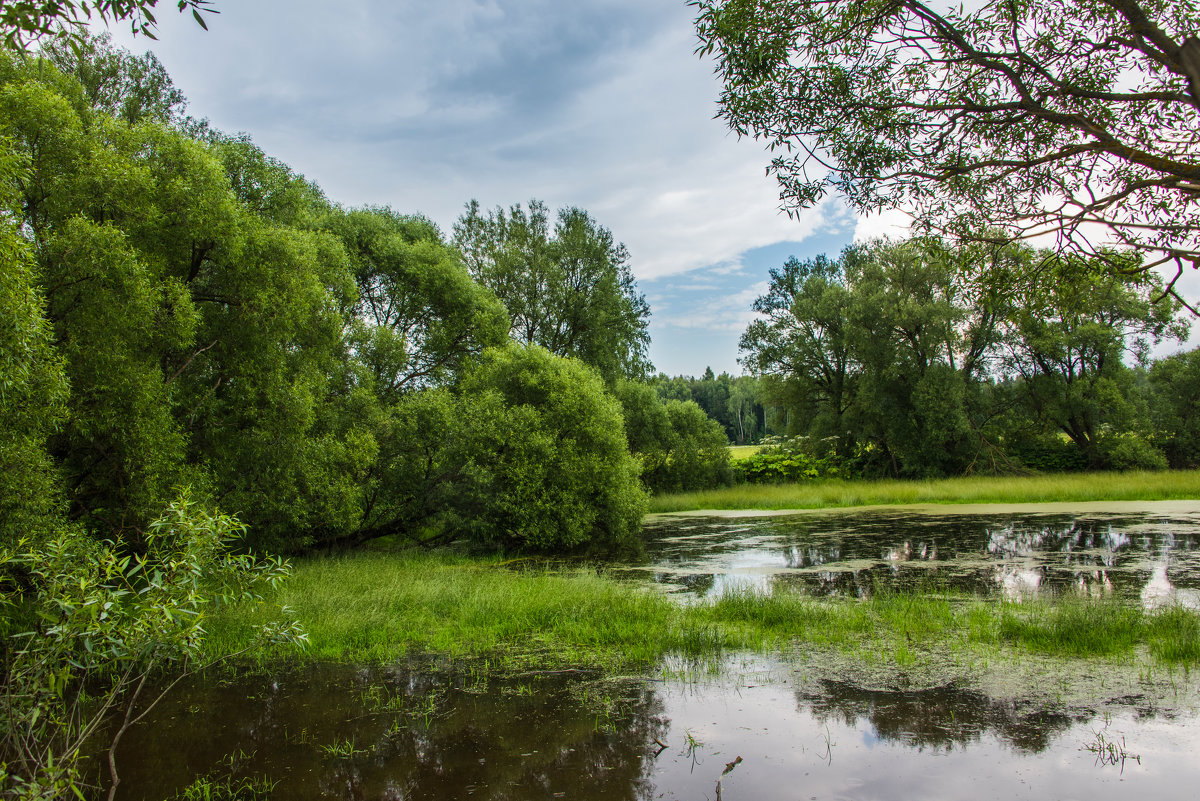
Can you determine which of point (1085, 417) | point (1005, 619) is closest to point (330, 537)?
point (1005, 619)

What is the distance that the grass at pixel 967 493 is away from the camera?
2355 cm

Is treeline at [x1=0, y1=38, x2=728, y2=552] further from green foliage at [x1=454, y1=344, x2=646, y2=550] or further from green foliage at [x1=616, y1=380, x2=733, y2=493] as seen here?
green foliage at [x1=616, y1=380, x2=733, y2=493]

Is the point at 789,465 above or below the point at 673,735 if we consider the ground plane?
above

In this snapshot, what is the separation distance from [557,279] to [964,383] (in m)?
23.1

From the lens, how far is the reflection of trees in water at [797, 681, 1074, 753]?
504cm

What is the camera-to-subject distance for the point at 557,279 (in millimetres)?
32594

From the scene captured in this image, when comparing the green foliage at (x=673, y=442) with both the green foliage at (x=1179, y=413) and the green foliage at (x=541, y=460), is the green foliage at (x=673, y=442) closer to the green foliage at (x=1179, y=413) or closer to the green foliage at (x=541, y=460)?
the green foliage at (x=541, y=460)

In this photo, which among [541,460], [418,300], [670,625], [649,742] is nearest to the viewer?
[649,742]

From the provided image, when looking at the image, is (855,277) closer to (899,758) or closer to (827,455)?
(827,455)

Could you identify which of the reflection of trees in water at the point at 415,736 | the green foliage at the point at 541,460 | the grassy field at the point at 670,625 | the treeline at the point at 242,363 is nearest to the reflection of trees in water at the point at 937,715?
the grassy field at the point at 670,625

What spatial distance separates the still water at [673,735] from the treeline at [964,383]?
3176 cm

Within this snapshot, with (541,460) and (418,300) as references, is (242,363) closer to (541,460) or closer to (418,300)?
(541,460)

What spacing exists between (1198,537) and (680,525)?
14641 millimetres

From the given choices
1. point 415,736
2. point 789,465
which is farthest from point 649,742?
point 789,465
